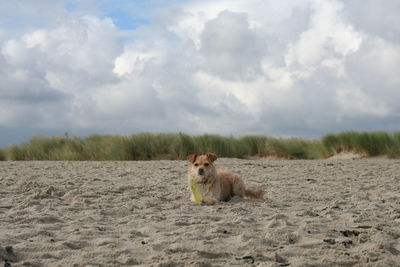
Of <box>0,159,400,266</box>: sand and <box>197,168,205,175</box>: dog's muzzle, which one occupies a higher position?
<box>197,168,205,175</box>: dog's muzzle

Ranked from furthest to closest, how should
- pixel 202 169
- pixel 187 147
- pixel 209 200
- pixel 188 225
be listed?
pixel 187 147 → pixel 209 200 → pixel 202 169 → pixel 188 225

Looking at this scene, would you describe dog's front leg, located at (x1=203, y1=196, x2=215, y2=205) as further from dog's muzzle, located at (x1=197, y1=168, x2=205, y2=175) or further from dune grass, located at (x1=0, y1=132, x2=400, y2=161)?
dune grass, located at (x1=0, y1=132, x2=400, y2=161)

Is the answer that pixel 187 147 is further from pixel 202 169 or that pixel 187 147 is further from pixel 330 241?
pixel 330 241

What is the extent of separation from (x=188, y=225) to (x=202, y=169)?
1342 mm

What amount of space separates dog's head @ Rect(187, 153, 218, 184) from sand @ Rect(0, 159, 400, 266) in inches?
16.5

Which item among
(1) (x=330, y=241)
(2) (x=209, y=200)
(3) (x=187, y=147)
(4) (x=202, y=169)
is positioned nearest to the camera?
(1) (x=330, y=241)

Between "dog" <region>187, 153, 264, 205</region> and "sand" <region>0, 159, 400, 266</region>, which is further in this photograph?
"dog" <region>187, 153, 264, 205</region>

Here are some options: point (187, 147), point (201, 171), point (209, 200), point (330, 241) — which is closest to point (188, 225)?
point (201, 171)

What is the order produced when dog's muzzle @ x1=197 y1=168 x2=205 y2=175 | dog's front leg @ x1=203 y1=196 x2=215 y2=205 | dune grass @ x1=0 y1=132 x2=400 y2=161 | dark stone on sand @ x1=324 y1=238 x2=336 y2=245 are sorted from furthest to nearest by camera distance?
dune grass @ x1=0 y1=132 x2=400 y2=161 → dog's front leg @ x1=203 y1=196 x2=215 y2=205 → dog's muzzle @ x1=197 y1=168 x2=205 y2=175 → dark stone on sand @ x1=324 y1=238 x2=336 y2=245

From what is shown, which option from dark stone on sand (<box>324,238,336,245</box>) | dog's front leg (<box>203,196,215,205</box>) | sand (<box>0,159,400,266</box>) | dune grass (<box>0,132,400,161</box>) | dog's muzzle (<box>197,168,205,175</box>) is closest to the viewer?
sand (<box>0,159,400,266</box>)

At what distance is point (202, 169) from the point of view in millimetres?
6395

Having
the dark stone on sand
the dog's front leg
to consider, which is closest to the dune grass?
the dog's front leg

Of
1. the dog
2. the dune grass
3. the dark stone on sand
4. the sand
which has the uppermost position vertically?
the dune grass

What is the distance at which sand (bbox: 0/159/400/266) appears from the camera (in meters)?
4.01
